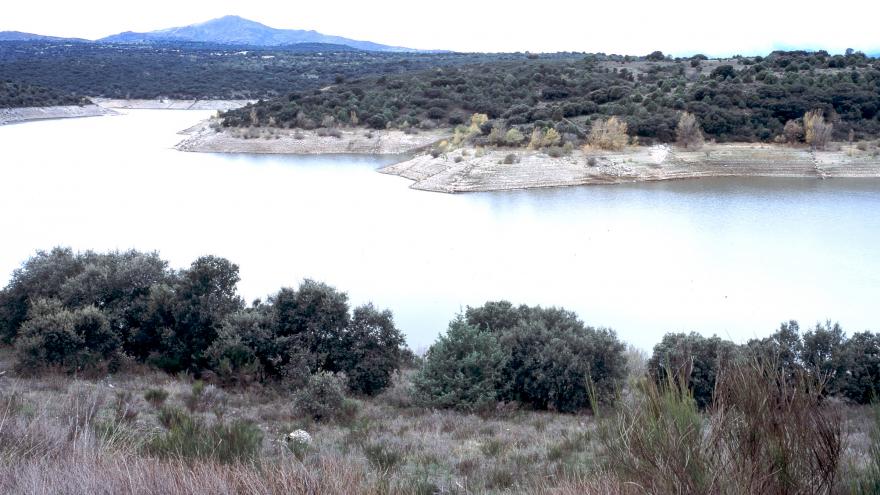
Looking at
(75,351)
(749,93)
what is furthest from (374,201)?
(749,93)

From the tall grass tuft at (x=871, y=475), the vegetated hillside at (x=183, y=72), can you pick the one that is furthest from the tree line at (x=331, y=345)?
the vegetated hillside at (x=183, y=72)

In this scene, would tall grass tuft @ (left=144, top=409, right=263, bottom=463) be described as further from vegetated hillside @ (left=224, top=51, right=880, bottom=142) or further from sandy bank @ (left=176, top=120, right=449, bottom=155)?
sandy bank @ (left=176, top=120, right=449, bottom=155)

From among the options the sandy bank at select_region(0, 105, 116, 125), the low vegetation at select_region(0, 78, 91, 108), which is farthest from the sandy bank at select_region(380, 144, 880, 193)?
the low vegetation at select_region(0, 78, 91, 108)

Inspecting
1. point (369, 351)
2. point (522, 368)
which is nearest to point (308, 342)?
point (369, 351)

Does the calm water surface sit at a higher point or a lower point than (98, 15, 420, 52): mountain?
lower

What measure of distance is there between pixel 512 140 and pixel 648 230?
928 cm

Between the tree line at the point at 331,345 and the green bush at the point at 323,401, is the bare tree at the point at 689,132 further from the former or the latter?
the green bush at the point at 323,401

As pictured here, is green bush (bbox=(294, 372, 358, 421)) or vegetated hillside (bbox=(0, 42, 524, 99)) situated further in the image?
vegetated hillside (bbox=(0, 42, 524, 99))

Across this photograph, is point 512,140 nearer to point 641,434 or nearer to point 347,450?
point 347,450

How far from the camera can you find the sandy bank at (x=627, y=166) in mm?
22000

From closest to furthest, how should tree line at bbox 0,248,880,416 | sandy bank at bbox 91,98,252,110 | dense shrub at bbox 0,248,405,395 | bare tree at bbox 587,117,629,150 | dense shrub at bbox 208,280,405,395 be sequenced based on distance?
tree line at bbox 0,248,880,416 < dense shrub at bbox 0,248,405,395 < dense shrub at bbox 208,280,405,395 < bare tree at bbox 587,117,629,150 < sandy bank at bbox 91,98,252,110

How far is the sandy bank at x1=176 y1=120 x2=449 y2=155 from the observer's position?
97.4ft

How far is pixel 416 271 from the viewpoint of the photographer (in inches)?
508

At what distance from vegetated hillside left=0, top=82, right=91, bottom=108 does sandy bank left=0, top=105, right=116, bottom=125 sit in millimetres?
415
